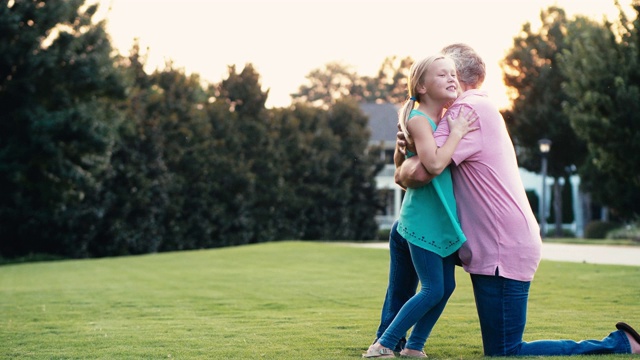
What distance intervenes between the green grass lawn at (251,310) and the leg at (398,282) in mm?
371

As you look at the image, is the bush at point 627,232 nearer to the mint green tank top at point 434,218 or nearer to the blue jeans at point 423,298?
the blue jeans at point 423,298

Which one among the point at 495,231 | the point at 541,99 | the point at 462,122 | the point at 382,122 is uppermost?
the point at 382,122

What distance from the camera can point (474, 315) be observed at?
895 cm

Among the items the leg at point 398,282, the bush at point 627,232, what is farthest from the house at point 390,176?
the leg at point 398,282

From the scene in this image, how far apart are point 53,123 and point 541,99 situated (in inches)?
855

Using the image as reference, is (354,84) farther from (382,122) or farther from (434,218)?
(434,218)

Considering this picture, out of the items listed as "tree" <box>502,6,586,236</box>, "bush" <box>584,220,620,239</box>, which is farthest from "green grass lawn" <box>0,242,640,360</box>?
"tree" <box>502,6,586,236</box>

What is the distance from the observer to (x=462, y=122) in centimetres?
573

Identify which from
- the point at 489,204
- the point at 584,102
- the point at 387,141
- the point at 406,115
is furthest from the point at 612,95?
the point at 387,141

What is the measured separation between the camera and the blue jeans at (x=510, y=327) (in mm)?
5781

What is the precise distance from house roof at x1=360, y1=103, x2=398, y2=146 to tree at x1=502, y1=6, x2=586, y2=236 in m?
12.2

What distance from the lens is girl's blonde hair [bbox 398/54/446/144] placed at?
5.71 metres

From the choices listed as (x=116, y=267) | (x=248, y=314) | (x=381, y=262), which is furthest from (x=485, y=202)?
(x=116, y=267)

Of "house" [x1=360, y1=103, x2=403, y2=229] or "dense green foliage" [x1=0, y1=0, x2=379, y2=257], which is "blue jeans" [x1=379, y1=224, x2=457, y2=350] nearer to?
"dense green foliage" [x1=0, y1=0, x2=379, y2=257]
